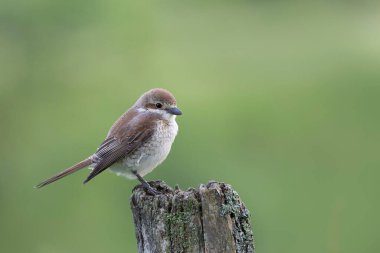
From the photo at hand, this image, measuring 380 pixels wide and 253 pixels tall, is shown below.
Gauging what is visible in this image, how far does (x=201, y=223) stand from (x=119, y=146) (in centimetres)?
181

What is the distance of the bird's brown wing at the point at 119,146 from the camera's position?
5.14m

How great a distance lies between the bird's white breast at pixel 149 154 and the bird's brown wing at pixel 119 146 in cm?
4

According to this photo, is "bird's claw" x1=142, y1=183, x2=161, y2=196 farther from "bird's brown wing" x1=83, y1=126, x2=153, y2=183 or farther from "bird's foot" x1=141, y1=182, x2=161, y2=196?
"bird's brown wing" x1=83, y1=126, x2=153, y2=183

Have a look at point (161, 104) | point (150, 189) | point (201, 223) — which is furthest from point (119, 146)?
point (201, 223)

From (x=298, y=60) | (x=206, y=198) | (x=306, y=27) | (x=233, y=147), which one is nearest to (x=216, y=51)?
(x=298, y=60)

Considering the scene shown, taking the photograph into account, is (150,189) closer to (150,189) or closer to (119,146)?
(150,189)

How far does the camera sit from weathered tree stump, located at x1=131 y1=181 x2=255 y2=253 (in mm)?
3434

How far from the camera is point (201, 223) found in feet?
11.4

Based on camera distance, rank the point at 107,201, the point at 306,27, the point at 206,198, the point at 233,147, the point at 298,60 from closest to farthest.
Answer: the point at 206,198 → the point at 107,201 → the point at 233,147 → the point at 298,60 → the point at 306,27

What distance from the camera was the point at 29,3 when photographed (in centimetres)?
1150

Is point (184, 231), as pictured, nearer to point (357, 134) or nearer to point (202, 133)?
point (202, 133)

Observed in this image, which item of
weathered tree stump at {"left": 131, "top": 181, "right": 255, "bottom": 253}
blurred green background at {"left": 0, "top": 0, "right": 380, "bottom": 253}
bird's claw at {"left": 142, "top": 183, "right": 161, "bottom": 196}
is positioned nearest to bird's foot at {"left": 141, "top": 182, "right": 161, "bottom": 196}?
bird's claw at {"left": 142, "top": 183, "right": 161, "bottom": 196}

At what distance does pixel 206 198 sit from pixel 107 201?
180 inches

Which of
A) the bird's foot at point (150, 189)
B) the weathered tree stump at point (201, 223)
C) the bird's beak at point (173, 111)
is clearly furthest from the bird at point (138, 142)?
the weathered tree stump at point (201, 223)
